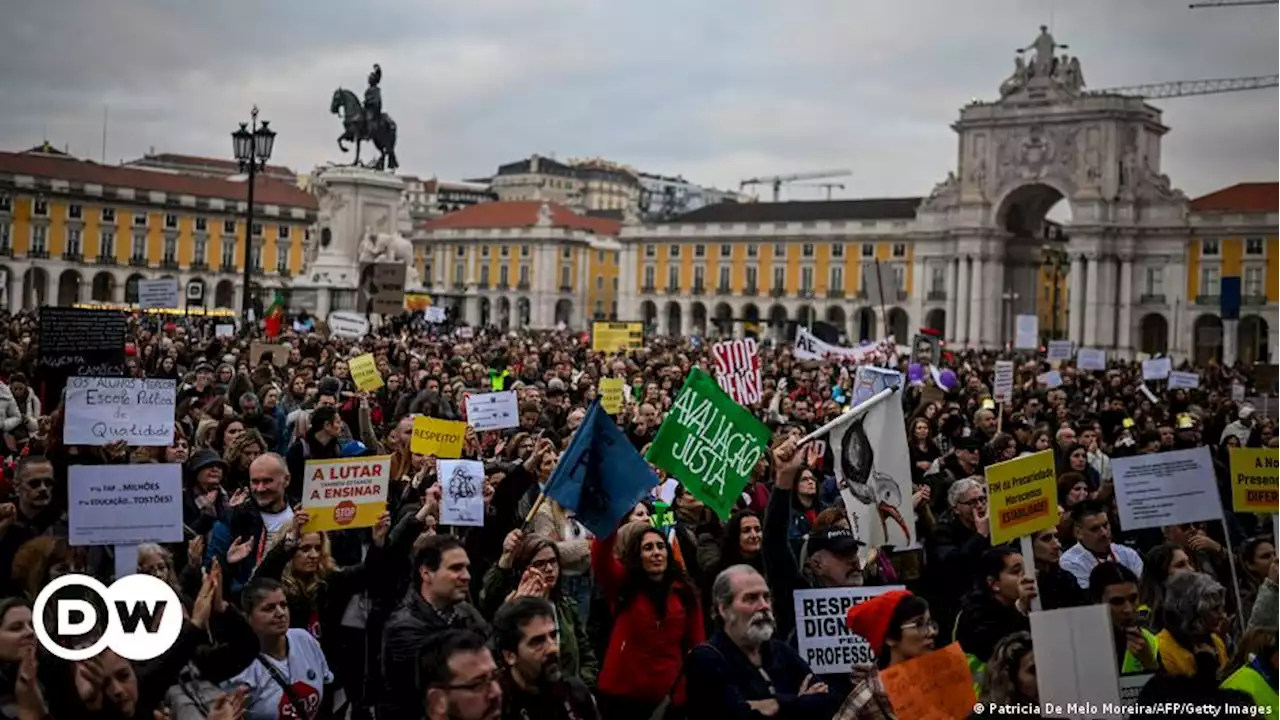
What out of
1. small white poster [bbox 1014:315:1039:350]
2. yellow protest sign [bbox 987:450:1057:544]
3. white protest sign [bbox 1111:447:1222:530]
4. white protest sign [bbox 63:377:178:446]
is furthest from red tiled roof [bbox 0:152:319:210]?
yellow protest sign [bbox 987:450:1057:544]

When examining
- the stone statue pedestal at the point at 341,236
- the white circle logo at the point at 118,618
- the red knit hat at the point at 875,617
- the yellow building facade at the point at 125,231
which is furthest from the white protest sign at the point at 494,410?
the yellow building facade at the point at 125,231

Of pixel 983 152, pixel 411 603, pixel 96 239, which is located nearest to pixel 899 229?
pixel 983 152

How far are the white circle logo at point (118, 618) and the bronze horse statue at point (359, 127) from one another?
43738 mm

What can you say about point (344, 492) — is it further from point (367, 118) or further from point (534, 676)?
point (367, 118)

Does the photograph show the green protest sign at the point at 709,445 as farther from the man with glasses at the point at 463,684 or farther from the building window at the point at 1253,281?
the building window at the point at 1253,281

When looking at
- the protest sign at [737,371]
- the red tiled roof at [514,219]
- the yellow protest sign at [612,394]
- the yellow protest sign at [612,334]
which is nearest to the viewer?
the yellow protest sign at [612,394]

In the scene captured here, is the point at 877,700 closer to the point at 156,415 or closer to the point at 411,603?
the point at 411,603

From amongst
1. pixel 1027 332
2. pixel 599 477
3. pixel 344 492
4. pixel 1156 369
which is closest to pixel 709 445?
pixel 599 477

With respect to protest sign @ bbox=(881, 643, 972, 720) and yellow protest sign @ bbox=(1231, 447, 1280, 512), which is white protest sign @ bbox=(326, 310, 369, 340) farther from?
protest sign @ bbox=(881, 643, 972, 720)

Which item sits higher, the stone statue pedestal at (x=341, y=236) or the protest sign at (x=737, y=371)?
A: the stone statue pedestal at (x=341, y=236)

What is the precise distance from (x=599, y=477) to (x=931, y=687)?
2.53 metres

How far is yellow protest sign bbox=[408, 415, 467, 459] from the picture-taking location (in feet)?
32.7

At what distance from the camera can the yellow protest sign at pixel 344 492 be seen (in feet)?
23.1

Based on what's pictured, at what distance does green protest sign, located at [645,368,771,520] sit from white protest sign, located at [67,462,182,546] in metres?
2.42
